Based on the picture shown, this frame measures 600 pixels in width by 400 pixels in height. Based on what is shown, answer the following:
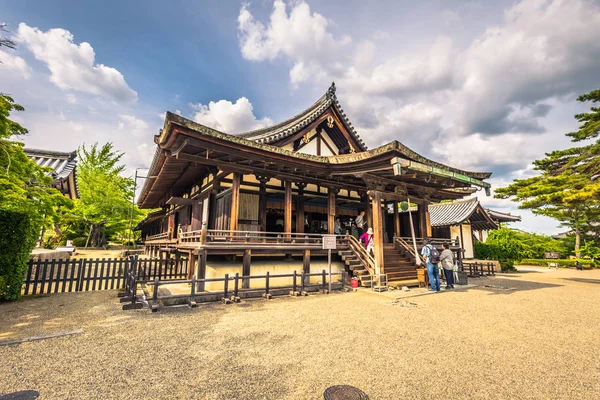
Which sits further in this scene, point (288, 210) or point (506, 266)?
point (506, 266)

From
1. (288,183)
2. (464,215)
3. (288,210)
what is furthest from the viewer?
(464,215)

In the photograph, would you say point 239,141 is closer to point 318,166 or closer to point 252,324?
point 318,166

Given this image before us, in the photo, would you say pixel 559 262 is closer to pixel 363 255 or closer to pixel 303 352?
pixel 363 255

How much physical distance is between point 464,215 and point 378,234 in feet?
59.6

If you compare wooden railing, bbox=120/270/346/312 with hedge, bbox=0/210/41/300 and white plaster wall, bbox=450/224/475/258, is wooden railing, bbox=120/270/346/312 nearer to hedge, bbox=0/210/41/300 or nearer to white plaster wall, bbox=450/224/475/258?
hedge, bbox=0/210/41/300

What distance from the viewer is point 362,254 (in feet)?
41.6

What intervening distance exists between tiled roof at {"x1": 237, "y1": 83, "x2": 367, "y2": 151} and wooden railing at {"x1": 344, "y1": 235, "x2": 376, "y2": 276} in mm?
6265

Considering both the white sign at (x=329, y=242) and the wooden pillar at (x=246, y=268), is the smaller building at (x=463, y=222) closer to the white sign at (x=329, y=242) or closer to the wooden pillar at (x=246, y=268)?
the white sign at (x=329, y=242)

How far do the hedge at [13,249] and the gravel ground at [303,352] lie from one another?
875mm

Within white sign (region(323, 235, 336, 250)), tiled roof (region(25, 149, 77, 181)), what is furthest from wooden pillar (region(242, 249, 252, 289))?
tiled roof (region(25, 149, 77, 181))

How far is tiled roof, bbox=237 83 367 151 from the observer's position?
47.3 feet

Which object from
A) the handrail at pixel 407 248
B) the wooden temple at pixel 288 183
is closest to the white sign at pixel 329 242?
the wooden temple at pixel 288 183

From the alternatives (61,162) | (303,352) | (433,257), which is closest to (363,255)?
(433,257)

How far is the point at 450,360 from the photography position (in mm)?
4562
